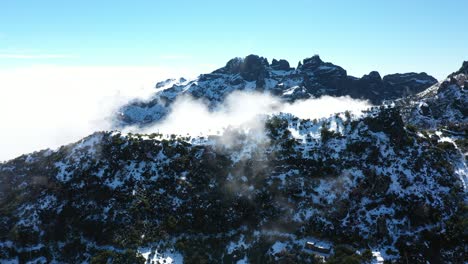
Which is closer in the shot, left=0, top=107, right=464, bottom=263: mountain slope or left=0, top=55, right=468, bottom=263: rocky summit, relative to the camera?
left=0, top=55, right=468, bottom=263: rocky summit

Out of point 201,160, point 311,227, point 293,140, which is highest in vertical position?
point 293,140

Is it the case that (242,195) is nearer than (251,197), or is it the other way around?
(251,197)

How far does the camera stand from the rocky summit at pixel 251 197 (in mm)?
102875

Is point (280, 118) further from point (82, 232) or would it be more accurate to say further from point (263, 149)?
point (82, 232)

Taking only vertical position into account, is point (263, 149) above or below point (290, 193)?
above

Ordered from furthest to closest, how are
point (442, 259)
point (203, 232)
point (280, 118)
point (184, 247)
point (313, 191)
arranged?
point (280, 118) < point (313, 191) < point (203, 232) < point (184, 247) < point (442, 259)

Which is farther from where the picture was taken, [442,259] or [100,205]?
[100,205]

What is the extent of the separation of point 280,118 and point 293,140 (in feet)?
70.4

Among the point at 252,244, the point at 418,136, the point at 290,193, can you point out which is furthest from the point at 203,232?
the point at 418,136

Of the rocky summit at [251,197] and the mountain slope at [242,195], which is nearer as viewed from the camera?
the rocky summit at [251,197]

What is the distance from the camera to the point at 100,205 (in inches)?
4796

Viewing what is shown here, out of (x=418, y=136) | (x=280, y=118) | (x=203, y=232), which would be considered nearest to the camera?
(x=203, y=232)

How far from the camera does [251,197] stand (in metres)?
122

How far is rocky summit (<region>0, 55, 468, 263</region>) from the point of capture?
338ft
